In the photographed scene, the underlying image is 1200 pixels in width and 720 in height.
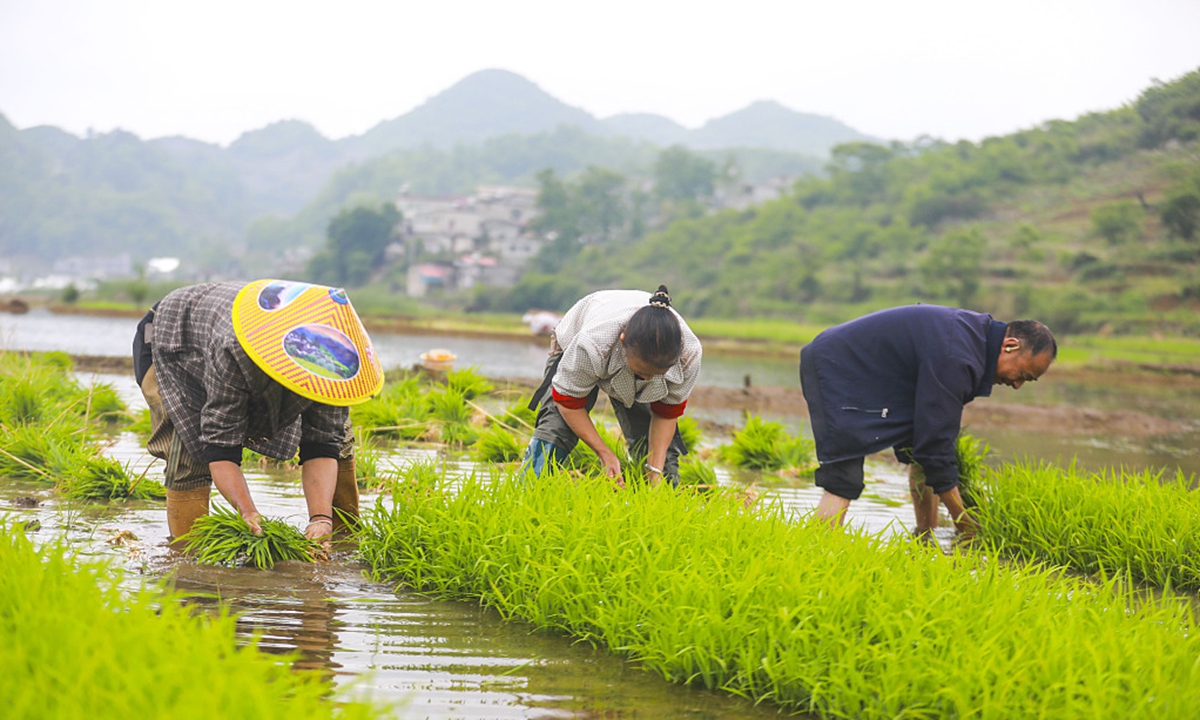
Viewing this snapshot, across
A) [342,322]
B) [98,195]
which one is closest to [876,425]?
[342,322]

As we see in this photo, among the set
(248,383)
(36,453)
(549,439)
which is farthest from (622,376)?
(36,453)

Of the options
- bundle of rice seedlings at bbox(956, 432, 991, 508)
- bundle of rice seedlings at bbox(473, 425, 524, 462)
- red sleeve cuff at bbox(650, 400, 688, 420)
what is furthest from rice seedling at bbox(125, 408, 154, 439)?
bundle of rice seedlings at bbox(956, 432, 991, 508)

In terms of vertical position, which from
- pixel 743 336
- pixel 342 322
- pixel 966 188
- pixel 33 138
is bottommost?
pixel 743 336

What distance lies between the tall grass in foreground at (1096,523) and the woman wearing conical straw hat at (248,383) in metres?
3.13

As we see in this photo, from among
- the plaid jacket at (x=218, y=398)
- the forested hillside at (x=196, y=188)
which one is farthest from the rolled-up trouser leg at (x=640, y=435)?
the forested hillside at (x=196, y=188)

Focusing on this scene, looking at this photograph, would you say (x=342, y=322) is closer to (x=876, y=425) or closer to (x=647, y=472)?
(x=647, y=472)

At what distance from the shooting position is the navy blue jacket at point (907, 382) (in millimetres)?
4094

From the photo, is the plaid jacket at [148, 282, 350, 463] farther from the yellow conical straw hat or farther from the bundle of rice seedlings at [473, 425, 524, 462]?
the bundle of rice seedlings at [473, 425, 524, 462]

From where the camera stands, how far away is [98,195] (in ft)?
402

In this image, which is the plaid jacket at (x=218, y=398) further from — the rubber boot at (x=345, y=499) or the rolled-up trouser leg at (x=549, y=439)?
the rolled-up trouser leg at (x=549, y=439)

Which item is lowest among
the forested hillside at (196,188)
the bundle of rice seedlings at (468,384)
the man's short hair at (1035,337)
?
the bundle of rice seedlings at (468,384)

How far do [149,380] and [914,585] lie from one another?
2.99 metres

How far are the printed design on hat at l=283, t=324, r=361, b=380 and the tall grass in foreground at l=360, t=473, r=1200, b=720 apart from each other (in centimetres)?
69

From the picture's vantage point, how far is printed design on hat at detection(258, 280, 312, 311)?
10.7ft
